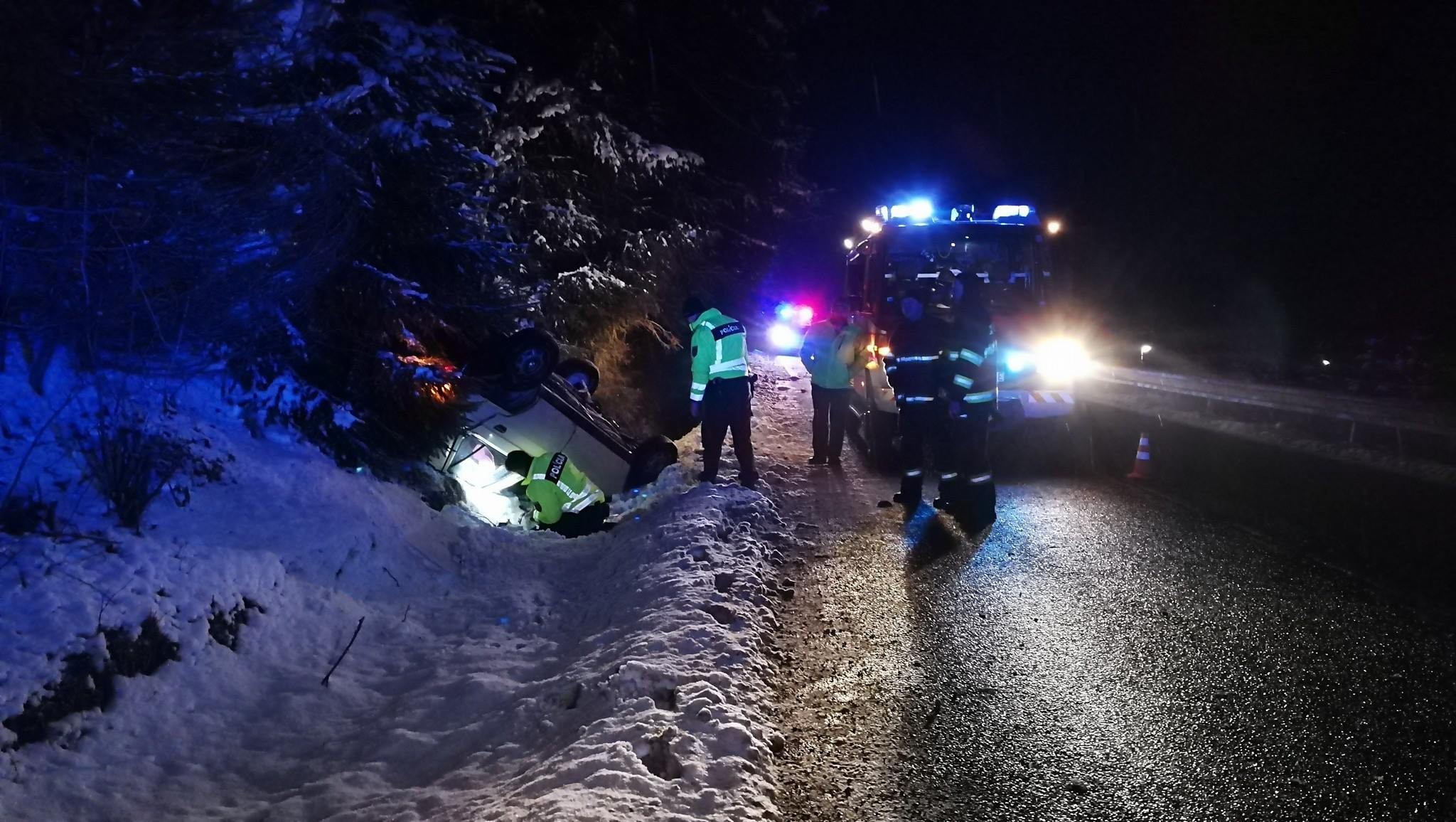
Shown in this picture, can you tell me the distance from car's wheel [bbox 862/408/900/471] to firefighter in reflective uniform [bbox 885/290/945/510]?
1.95 meters

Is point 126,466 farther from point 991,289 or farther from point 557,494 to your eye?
point 991,289

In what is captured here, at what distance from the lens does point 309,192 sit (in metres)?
6.00

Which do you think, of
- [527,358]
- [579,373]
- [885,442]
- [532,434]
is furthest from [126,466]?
[885,442]

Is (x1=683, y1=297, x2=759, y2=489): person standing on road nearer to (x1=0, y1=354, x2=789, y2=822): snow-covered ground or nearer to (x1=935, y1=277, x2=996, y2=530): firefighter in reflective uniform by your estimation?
(x1=935, y1=277, x2=996, y2=530): firefighter in reflective uniform

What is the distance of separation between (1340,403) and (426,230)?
56.7 ft

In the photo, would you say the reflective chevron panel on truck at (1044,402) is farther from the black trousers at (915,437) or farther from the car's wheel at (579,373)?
the car's wheel at (579,373)

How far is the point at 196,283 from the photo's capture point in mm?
5449

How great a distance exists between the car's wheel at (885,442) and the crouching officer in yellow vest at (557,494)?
13.0 ft

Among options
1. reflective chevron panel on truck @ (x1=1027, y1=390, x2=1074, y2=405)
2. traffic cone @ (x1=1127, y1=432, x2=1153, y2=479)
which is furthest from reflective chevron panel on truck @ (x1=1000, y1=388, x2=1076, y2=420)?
traffic cone @ (x1=1127, y1=432, x2=1153, y2=479)

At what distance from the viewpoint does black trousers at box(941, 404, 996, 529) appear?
313 inches

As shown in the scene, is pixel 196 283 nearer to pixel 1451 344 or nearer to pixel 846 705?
pixel 846 705

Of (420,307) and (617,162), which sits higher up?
(617,162)

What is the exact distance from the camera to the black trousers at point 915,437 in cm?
839

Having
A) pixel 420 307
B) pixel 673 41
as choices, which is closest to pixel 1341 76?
pixel 673 41
